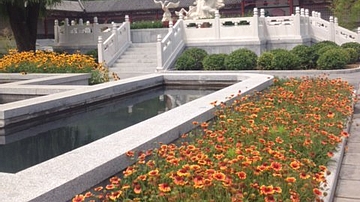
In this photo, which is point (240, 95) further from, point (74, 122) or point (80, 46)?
point (80, 46)

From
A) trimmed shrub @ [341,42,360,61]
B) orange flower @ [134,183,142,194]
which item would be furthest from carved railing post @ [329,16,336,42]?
orange flower @ [134,183,142,194]

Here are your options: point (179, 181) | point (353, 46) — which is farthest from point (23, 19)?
point (179, 181)

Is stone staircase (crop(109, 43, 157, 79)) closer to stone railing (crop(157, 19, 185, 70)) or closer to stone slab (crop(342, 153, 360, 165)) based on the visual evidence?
stone railing (crop(157, 19, 185, 70))

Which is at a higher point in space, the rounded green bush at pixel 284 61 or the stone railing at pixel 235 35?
the stone railing at pixel 235 35

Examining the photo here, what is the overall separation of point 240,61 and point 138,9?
1875 cm

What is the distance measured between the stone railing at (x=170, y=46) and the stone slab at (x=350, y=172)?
13.1 meters

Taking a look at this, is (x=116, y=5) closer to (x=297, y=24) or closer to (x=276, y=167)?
(x=297, y=24)

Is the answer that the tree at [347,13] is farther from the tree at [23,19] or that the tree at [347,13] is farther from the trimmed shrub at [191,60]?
the tree at [23,19]

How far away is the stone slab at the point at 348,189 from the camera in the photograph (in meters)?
4.22

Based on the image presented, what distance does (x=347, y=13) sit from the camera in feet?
85.3

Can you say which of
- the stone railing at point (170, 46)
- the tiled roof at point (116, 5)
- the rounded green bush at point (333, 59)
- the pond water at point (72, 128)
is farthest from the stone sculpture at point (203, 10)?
the pond water at point (72, 128)

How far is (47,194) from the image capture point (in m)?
2.88

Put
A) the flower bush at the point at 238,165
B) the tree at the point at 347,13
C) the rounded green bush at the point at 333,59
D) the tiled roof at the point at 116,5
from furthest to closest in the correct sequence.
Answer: the tiled roof at the point at 116,5, the tree at the point at 347,13, the rounded green bush at the point at 333,59, the flower bush at the point at 238,165

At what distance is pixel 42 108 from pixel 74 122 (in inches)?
19.8
